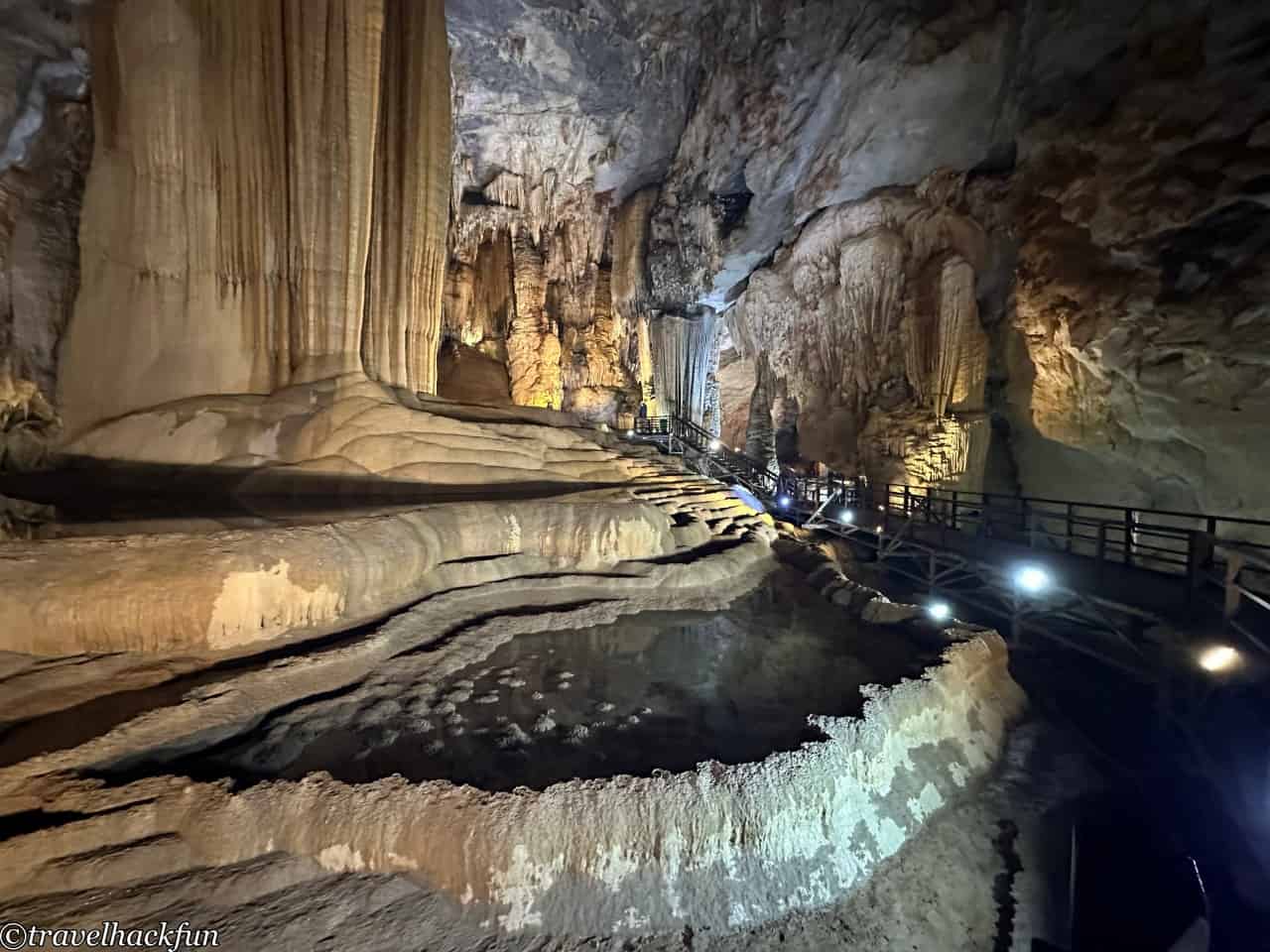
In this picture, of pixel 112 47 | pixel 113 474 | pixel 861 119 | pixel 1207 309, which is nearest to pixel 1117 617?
pixel 1207 309

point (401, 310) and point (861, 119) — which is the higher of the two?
point (861, 119)

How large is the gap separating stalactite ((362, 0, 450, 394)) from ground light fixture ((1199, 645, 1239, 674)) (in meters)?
9.99

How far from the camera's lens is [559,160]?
16.2 m

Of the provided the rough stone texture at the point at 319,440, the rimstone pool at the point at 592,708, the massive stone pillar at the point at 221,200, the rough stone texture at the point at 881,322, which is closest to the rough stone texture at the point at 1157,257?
the rough stone texture at the point at 881,322

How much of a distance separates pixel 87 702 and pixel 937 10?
13.7 meters

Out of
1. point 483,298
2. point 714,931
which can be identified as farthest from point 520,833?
point 483,298

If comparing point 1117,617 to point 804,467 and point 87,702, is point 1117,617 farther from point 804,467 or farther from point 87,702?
point 804,467

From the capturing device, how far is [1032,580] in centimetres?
720

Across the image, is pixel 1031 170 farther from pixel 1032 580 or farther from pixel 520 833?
pixel 520 833

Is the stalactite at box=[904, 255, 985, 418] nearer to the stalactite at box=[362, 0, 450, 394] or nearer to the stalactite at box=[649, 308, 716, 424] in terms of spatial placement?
the stalactite at box=[649, 308, 716, 424]

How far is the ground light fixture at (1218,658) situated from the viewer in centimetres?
501

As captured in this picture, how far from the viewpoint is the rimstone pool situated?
2967 mm

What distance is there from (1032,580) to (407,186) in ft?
34.7

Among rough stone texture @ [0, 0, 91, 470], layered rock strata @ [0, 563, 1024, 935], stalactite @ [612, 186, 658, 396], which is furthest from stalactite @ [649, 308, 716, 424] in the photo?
layered rock strata @ [0, 563, 1024, 935]
